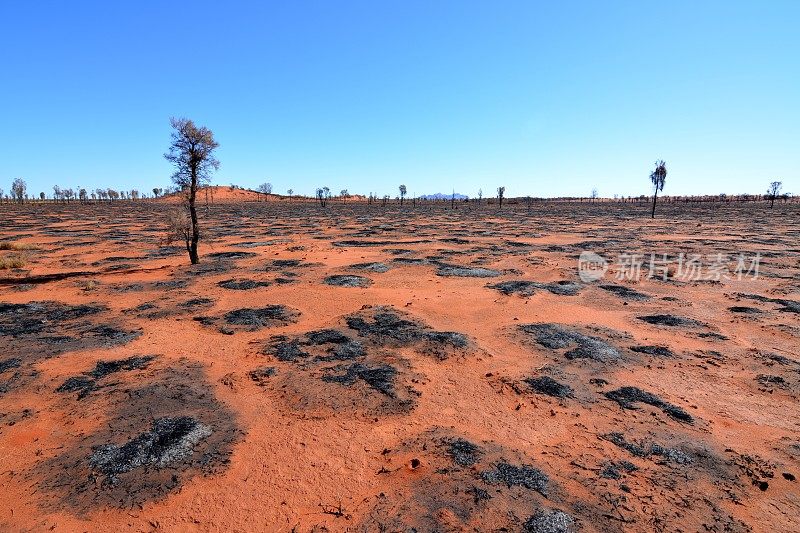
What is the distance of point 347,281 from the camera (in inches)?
526

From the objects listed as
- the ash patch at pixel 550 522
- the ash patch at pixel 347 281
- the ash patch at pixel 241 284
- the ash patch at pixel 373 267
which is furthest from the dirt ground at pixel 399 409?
the ash patch at pixel 373 267

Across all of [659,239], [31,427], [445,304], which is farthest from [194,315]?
[659,239]

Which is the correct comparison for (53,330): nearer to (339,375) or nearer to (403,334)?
(339,375)

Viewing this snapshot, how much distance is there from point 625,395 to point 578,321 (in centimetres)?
358

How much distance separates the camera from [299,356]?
7426 millimetres

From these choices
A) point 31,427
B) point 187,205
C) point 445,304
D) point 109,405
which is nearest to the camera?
point 31,427

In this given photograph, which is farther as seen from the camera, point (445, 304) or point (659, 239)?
point (659, 239)

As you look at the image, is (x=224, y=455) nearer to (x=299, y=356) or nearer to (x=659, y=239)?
(x=299, y=356)

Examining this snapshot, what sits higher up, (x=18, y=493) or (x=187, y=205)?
(x=187, y=205)

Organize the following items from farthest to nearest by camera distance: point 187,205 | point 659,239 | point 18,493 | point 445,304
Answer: point 659,239 < point 187,205 < point 445,304 < point 18,493

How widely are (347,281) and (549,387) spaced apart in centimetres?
819

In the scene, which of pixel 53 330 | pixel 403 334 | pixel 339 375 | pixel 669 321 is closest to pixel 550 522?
pixel 339 375

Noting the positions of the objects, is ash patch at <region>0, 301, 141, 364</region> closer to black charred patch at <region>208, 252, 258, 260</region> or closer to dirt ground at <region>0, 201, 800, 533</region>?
dirt ground at <region>0, 201, 800, 533</region>

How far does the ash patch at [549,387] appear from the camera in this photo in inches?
240
